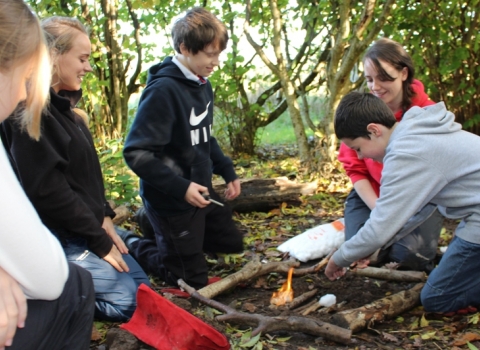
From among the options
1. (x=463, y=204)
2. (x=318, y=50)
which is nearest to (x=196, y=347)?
(x=463, y=204)

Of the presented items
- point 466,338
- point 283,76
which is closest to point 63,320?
point 466,338

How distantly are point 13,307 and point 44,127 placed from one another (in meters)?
1.50

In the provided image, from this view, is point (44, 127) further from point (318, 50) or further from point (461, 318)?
point (318, 50)

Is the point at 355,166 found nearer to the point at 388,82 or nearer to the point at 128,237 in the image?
the point at 388,82

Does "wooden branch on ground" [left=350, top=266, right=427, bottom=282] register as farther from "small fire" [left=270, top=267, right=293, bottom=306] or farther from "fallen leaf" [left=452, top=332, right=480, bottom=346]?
"fallen leaf" [left=452, top=332, right=480, bottom=346]

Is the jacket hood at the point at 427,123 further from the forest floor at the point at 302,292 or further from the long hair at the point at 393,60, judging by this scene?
the forest floor at the point at 302,292

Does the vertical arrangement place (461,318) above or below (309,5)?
below

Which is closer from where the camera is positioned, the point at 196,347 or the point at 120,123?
the point at 196,347

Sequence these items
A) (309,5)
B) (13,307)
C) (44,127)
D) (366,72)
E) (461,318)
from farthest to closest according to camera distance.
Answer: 1. (309,5)
2. (366,72)
3. (461,318)
4. (44,127)
5. (13,307)

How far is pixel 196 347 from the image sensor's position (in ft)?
8.23

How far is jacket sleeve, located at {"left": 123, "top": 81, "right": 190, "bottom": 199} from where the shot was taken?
132 inches

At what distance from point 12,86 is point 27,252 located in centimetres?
48

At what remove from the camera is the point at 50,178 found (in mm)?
2717

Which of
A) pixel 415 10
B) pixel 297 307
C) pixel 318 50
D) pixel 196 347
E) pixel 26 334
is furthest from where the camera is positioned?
pixel 318 50
